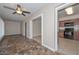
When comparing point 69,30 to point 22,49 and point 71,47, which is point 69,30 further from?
point 22,49

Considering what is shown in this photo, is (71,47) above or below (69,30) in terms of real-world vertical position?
below

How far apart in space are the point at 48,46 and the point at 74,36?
104 centimetres

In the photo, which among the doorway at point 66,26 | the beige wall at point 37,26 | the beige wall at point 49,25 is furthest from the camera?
the beige wall at point 37,26

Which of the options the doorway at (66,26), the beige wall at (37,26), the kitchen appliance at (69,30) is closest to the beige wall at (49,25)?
the doorway at (66,26)

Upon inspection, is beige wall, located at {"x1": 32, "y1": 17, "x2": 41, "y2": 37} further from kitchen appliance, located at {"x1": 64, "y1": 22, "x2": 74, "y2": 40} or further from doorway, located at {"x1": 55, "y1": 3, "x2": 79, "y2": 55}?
kitchen appliance, located at {"x1": 64, "y1": 22, "x2": 74, "y2": 40}

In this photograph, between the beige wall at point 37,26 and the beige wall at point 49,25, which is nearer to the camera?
the beige wall at point 49,25

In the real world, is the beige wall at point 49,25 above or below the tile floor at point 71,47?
above

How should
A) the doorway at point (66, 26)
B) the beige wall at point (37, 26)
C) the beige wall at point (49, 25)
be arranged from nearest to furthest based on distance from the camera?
1. the doorway at point (66, 26)
2. the beige wall at point (49, 25)
3. the beige wall at point (37, 26)

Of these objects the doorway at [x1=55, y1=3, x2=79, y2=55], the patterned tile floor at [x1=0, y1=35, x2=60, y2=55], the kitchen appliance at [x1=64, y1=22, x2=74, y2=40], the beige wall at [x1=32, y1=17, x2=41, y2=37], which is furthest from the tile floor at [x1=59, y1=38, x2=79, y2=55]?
the beige wall at [x1=32, y1=17, x2=41, y2=37]

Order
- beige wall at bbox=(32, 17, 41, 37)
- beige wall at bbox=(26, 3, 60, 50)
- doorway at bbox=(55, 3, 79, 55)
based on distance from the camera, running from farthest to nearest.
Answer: beige wall at bbox=(32, 17, 41, 37), beige wall at bbox=(26, 3, 60, 50), doorway at bbox=(55, 3, 79, 55)

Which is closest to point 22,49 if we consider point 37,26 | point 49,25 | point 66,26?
point 49,25

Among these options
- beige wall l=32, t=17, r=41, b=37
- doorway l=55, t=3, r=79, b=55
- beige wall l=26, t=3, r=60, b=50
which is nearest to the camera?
doorway l=55, t=3, r=79, b=55

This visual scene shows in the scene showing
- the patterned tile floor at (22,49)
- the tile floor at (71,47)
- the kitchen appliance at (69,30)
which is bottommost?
the patterned tile floor at (22,49)

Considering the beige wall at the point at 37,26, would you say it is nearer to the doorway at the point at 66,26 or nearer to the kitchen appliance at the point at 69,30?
the doorway at the point at 66,26
